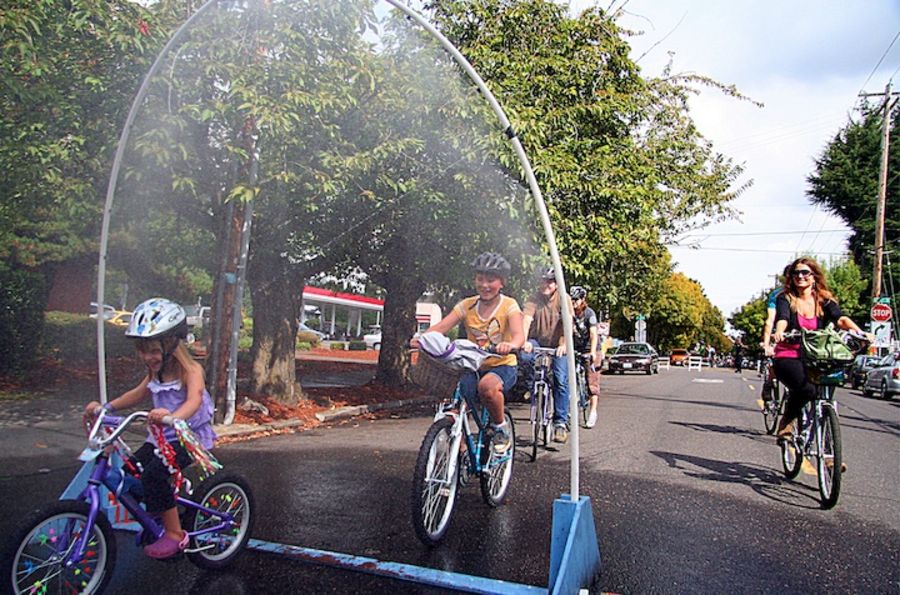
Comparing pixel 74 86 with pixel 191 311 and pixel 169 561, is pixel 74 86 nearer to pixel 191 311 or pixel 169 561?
pixel 169 561

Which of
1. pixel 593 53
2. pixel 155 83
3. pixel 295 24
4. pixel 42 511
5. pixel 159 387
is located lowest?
pixel 42 511

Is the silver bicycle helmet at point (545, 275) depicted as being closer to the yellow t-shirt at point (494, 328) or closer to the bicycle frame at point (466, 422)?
the yellow t-shirt at point (494, 328)

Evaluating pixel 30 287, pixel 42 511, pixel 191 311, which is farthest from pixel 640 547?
pixel 191 311

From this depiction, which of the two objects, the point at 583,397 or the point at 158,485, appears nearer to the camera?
the point at 158,485

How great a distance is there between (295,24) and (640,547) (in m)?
6.22

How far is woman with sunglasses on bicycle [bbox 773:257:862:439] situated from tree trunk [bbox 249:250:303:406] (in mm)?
7497

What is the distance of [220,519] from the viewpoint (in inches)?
155

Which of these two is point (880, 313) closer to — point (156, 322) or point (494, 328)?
point (494, 328)

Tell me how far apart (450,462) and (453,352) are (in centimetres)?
69

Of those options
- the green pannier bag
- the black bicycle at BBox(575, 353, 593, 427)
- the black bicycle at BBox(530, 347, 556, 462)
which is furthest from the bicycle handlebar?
the black bicycle at BBox(575, 353, 593, 427)

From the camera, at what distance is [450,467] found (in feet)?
15.0

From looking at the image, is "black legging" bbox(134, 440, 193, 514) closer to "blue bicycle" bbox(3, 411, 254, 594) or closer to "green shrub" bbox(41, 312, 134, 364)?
"blue bicycle" bbox(3, 411, 254, 594)

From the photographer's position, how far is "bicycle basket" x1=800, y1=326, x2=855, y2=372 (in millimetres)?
5848

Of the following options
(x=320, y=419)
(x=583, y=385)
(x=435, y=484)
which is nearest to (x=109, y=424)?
(x=435, y=484)
